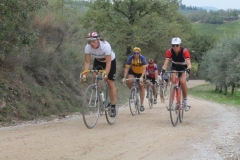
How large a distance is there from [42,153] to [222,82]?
40736 millimetres

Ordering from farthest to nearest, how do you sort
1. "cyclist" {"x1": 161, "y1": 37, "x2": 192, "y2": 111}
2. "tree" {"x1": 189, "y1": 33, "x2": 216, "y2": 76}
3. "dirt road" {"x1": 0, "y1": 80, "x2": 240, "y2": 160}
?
1. "tree" {"x1": 189, "y1": 33, "x2": 216, "y2": 76}
2. "cyclist" {"x1": 161, "y1": 37, "x2": 192, "y2": 111}
3. "dirt road" {"x1": 0, "y1": 80, "x2": 240, "y2": 160}

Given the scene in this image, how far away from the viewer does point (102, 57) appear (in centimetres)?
945

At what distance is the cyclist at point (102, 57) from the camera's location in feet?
29.5

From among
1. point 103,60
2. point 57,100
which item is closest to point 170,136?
point 103,60

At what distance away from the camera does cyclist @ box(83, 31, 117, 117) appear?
8984mm

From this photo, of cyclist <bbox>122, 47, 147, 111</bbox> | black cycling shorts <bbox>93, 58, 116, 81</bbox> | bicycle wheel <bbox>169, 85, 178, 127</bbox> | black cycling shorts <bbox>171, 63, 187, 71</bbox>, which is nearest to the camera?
black cycling shorts <bbox>93, 58, 116, 81</bbox>

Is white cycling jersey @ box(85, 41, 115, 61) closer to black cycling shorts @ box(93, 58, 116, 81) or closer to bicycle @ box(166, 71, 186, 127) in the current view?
black cycling shorts @ box(93, 58, 116, 81)

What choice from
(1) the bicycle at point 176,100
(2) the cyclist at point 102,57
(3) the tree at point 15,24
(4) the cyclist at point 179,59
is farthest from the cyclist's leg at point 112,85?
(3) the tree at point 15,24

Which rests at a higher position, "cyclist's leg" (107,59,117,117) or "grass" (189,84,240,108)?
"cyclist's leg" (107,59,117,117)

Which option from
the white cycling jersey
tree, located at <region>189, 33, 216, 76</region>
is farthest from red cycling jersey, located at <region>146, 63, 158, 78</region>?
tree, located at <region>189, 33, 216, 76</region>

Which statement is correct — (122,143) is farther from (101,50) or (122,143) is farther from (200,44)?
(200,44)

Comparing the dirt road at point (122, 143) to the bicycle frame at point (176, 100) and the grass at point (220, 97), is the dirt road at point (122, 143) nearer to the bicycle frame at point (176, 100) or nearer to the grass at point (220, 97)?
the bicycle frame at point (176, 100)

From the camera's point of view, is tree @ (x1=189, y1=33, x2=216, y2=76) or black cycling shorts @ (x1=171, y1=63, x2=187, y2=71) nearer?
black cycling shorts @ (x1=171, y1=63, x2=187, y2=71)

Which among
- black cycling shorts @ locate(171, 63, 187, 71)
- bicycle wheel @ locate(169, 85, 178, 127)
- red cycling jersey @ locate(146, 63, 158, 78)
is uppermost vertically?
black cycling shorts @ locate(171, 63, 187, 71)
